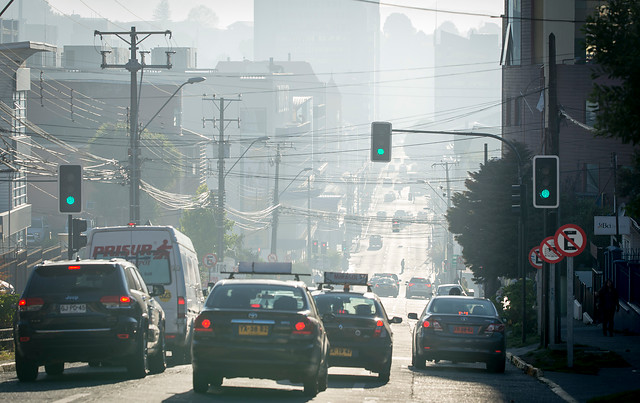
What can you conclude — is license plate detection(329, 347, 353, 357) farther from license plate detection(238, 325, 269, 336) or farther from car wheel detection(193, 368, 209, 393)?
license plate detection(238, 325, 269, 336)

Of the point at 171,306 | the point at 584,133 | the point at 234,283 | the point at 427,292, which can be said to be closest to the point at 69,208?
the point at 171,306

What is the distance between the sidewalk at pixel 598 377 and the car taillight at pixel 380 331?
296 centimetres

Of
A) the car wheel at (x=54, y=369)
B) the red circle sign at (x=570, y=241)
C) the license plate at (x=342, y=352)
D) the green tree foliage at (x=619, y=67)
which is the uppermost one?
the green tree foliage at (x=619, y=67)

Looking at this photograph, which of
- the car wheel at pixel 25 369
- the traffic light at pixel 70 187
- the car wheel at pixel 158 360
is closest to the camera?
the car wheel at pixel 25 369

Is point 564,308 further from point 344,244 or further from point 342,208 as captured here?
point 342,208

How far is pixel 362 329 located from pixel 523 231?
44.6ft

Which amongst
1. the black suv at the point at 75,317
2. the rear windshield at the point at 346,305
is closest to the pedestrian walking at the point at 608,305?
the rear windshield at the point at 346,305

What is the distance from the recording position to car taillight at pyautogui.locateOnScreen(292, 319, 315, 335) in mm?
13727

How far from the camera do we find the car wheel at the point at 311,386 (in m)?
13.9

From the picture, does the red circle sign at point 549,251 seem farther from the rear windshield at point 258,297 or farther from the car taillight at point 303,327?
the car taillight at point 303,327

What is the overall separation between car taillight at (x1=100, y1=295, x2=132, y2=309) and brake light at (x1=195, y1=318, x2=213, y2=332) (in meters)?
1.77

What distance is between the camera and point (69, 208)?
25.7 metres

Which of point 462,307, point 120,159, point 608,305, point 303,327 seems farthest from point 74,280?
point 120,159

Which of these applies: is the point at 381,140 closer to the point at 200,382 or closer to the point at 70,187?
the point at 70,187
